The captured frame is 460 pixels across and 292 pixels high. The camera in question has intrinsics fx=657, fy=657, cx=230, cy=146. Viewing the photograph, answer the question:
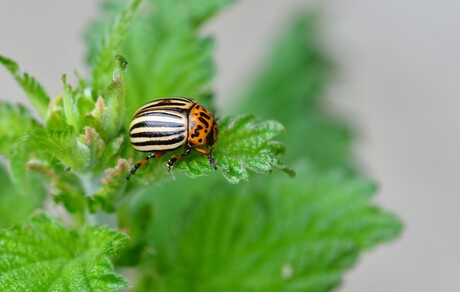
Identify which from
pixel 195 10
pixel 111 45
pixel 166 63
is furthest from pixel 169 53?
pixel 111 45

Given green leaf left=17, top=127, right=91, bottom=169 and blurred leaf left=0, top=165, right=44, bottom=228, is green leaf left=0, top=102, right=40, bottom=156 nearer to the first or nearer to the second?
green leaf left=17, top=127, right=91, bottom=169

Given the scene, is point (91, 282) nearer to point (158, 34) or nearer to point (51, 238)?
point (51, 238)

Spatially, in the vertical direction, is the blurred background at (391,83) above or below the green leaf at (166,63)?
above

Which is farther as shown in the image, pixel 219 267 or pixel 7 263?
pixel 219 267

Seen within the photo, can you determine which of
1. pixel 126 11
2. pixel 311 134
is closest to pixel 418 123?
pixel 311 134

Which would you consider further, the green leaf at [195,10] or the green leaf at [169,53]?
the green leaf at [195,10]

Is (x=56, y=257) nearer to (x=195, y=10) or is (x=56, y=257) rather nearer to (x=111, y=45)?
(x=111, y=45)

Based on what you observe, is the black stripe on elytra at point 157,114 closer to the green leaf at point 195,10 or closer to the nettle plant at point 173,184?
the nettle plant at point 173,184

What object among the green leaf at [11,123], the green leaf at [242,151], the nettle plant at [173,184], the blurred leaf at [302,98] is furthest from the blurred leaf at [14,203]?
the blurred leaf at [302,98]
